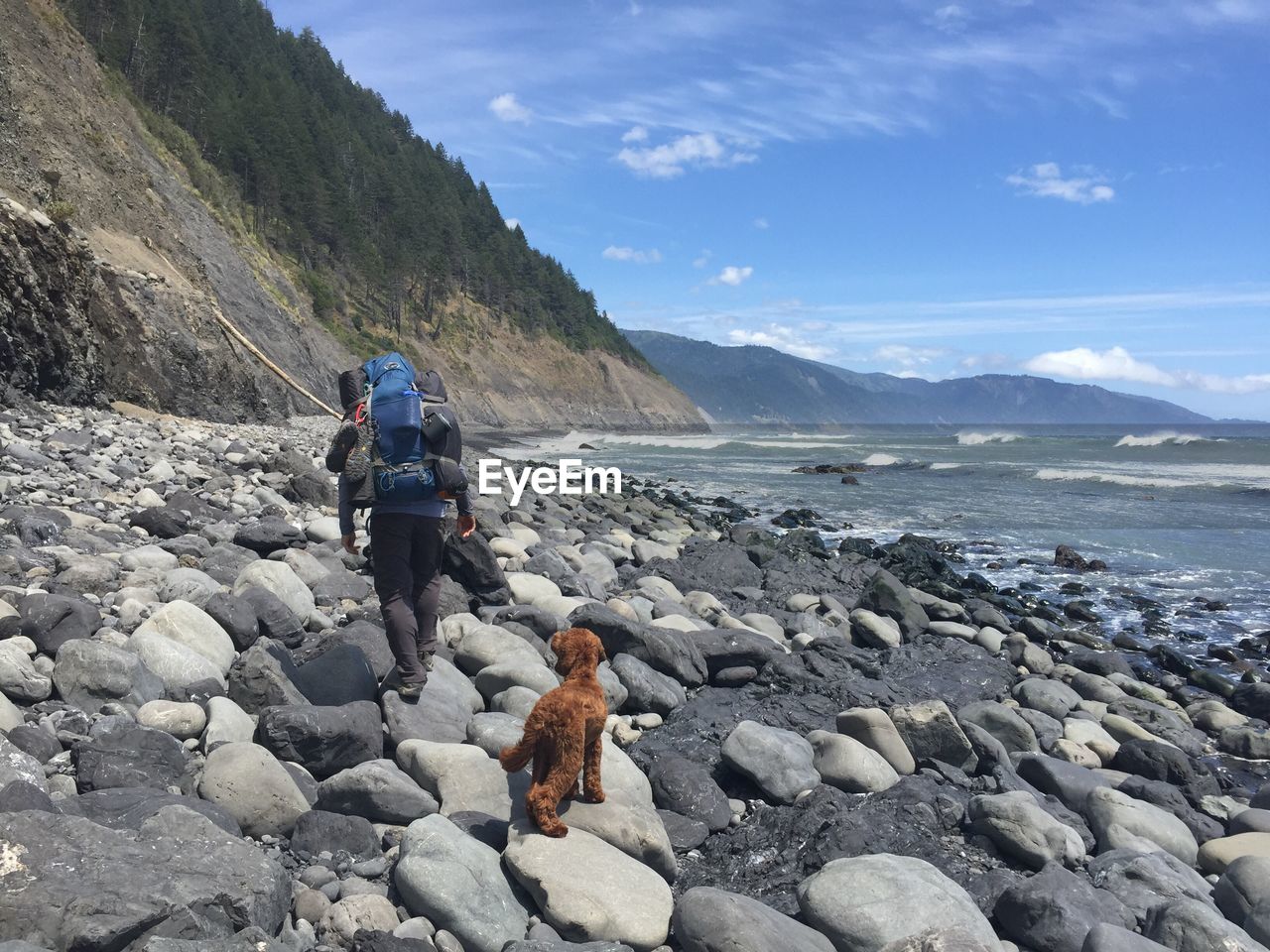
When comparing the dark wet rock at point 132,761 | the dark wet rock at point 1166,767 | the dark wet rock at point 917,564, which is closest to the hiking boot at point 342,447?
the dark wet rock at point 132,761

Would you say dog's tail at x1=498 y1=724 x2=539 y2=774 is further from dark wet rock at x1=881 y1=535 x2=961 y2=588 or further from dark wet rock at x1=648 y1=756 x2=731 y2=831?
dark wet rock at x1=881 y1=535 x2=961 y2=588

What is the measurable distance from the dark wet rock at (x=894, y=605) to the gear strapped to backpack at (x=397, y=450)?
6763mm

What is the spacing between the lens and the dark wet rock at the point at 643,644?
6.40 meters

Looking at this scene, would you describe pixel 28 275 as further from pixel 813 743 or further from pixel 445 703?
pixel 813 743

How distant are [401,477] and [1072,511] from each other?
76.6 ft

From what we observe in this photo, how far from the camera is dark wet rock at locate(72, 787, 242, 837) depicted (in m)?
3.00

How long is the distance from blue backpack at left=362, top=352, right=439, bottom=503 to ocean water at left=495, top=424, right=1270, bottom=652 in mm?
10029

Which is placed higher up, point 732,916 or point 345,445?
point 345,445

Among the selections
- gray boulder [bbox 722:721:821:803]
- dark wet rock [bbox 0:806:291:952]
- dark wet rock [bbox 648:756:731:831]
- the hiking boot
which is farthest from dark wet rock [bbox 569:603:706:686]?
dark wet rock [bbox 0:806:291:952]

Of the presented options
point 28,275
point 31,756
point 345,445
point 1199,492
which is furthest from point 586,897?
point 1199,492

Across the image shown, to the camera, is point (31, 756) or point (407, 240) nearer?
point (31, 756)

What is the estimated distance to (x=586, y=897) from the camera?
325cm

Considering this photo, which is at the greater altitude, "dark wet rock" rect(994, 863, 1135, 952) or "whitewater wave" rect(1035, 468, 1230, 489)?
"whitewater wave" rect(1035, 468, 1230, 489)

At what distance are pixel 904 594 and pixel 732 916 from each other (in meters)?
7.62
